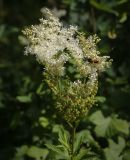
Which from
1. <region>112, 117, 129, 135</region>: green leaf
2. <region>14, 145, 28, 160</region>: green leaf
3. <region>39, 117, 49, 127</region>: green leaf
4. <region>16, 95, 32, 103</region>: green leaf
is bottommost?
<region>14, 145, 28, 160</region>: green leaf

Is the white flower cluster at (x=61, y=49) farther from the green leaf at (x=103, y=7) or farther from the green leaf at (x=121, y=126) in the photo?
the green leaf at (x=103, y=7)

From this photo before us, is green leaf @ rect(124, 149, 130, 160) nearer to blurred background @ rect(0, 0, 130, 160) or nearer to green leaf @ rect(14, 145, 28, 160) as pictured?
blurred background @ rect(0, 0, 130, 160)

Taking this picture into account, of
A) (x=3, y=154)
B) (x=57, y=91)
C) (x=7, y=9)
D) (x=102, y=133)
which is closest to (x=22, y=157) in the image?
(x=3, y=154)

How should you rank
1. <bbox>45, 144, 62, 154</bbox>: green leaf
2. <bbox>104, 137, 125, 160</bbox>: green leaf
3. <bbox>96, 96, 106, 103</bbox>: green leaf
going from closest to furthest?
<bbox>45, 144, 62, 154</bbox>: green leaf < <bbox>96, 96, 106, 103</bbox>: green leaf < <bbox>104, 137, 125, 160</bbox>: green leaf

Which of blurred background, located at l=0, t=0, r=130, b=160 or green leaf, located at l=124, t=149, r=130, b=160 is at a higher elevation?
blurred background, located at l=0, t=0, r=130, b=160

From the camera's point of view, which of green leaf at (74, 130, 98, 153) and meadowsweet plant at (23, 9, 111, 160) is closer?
meadowsweet plant at (23, 9, 111, 160)

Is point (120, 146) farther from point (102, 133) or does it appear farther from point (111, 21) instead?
point (111, 21)

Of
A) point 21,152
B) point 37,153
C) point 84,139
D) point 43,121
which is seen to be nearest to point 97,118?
point 84,139

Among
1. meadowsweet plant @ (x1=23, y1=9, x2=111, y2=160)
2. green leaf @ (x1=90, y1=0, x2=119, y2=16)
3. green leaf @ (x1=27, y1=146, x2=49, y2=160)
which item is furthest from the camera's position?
green leaf @ (x1=90, y1=0, x2=119, y2=16)

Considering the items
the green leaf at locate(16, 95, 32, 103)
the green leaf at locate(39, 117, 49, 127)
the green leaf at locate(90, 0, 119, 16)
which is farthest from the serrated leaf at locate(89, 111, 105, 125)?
the green leaf at locate(90, 0, 119, 16)
